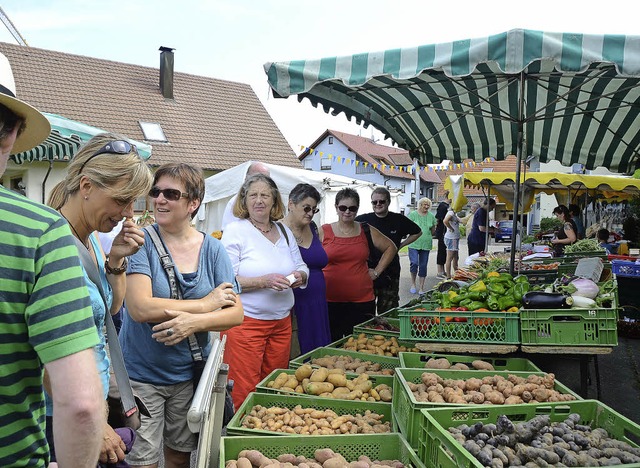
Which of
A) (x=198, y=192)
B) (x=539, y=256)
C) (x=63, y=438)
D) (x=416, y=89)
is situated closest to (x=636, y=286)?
(x=539, y=256)

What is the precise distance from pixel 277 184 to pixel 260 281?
22.4ft

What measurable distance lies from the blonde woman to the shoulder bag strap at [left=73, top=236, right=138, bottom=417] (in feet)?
31.3

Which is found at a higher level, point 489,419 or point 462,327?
point 462,327

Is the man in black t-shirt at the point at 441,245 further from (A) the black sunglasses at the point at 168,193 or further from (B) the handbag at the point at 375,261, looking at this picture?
(A) the black sunglasses at the point at 168,193

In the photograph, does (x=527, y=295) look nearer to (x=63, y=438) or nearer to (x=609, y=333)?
(x=609, y=333)

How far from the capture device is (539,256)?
10086 millimetres

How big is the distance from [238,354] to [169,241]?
1.33 metres

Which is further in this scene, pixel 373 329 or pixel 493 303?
pixel 373 329

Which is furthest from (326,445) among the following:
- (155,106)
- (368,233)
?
(155,106)

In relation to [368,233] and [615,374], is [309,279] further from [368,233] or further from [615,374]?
[615,374]

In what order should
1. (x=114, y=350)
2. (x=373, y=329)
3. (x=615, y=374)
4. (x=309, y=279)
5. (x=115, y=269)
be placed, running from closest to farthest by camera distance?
1. (x=114, y=350)
2. (x=115, y=269)
3. (x=309, y=279)
4. (x=373, y=329)
5. (x=615, y=374)

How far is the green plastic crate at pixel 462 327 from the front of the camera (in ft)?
12.7

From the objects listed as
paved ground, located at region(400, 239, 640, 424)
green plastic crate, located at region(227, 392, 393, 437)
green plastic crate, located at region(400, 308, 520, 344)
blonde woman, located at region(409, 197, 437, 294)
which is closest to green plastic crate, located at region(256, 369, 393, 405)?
green plastic crate, located at region(227, 392, 393, 437)

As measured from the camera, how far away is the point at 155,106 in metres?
24.3
